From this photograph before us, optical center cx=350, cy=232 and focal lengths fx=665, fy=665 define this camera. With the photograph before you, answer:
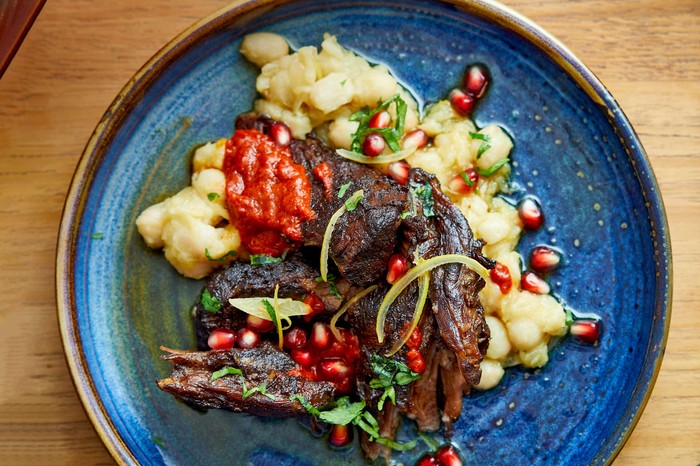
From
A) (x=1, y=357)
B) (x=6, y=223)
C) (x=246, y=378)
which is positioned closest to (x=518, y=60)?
(x=246, y=378)

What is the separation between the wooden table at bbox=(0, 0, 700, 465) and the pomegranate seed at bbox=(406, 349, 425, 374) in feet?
5.22

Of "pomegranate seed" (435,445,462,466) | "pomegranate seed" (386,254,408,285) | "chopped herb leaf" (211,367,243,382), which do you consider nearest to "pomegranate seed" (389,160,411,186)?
"pomegranate seed" (386,254,408,285)

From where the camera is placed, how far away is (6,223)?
4500mm

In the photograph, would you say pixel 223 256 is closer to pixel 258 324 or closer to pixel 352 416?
pixel 258 324

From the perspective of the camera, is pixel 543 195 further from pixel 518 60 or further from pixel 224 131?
pixel 224 131

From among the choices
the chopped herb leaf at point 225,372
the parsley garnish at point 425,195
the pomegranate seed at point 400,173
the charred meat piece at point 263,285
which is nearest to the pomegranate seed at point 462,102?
the pomegranate seed at point 400,173

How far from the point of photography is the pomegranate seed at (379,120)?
421 centimetres

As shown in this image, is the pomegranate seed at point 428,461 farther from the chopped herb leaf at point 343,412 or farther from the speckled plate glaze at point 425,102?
the chopped herb leaf at point 343,412

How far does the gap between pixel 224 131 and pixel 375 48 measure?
3.77 ft

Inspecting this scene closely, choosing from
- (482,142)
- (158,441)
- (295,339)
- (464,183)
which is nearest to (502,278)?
(464,183)

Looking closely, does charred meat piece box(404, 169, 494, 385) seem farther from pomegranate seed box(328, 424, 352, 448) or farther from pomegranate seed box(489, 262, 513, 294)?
pomegranate seed box(328, 424, 352, 448)

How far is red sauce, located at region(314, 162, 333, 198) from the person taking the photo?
4.06 metres

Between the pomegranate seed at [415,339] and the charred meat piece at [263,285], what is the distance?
0.51 meters

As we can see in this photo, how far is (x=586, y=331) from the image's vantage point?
13.9 feet
